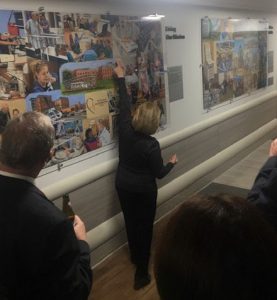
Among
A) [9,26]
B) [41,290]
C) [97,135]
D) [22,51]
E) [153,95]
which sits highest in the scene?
[9,26]

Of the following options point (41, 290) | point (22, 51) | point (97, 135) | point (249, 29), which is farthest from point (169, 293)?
point (249, 29)

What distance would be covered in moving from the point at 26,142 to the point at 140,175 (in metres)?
1.55

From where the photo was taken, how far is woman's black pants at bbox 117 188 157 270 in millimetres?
3033

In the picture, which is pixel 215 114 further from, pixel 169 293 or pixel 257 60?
pixel 169 293

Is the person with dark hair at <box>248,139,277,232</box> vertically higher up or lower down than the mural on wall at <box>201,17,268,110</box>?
lower down


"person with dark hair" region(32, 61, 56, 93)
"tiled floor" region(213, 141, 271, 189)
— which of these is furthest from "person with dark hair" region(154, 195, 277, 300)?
"tiled floor" region(213, 141, 271, 189)

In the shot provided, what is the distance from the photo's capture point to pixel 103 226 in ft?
11.2

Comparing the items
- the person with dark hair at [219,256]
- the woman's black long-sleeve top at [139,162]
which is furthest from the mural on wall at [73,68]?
the person with dark hair at [219,256]

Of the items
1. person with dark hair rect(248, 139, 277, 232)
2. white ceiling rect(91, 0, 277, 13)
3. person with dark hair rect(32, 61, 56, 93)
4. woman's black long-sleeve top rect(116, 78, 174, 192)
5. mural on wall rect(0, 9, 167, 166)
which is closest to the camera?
person with dark hair rect(248, 139, 277, 232)

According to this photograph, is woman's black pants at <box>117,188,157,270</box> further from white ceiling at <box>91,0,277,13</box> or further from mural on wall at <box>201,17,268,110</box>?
mural on wall at <box>201,17,268,110</box>

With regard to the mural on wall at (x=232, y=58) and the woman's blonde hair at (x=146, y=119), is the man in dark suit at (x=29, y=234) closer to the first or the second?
the woman's blonde hair at (x=146, y=119)

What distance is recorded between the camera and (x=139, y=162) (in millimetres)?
2963

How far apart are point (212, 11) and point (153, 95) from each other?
5.92 ft

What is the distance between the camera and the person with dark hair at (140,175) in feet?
9.67
